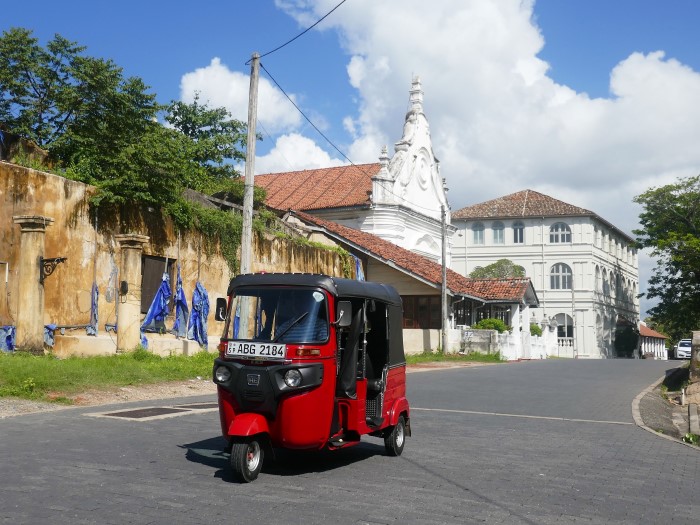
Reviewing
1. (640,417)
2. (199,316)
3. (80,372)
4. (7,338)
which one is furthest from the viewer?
(199,316)

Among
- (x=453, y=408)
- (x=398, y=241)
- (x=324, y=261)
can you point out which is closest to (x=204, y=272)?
(x=324, y=261)

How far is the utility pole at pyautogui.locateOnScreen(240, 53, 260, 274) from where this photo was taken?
19.4 meters

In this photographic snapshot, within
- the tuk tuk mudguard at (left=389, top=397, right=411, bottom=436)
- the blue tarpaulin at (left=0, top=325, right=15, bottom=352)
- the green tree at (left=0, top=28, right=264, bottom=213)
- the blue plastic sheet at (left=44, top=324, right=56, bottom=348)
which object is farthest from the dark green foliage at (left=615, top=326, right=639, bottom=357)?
the tuk tuk mudguard at (left=389, top=397, right=411, bottom=436)

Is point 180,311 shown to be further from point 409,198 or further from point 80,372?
point 409,198

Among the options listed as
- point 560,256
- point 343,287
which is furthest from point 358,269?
point 560,256

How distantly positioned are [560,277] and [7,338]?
6237cm

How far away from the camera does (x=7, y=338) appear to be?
17.5 meters

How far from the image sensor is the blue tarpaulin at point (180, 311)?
22.9 m

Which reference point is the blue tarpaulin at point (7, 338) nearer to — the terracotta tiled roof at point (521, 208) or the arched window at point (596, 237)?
the terracotta tiled roof at point (521, 208)

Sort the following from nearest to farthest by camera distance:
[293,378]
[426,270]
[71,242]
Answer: [293,378] → [71,242] → [426,270]

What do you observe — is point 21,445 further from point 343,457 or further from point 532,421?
point 532,421

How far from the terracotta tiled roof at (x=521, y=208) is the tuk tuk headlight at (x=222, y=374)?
68.2 meters

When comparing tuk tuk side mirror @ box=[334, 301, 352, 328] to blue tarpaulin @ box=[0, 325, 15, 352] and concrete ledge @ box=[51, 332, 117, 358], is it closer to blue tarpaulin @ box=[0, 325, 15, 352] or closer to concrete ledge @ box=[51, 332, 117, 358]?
blue tarpaulin @ box=[0, 325, 15, 352]

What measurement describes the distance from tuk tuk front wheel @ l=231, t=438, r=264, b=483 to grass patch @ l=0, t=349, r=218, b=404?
24.6ft
